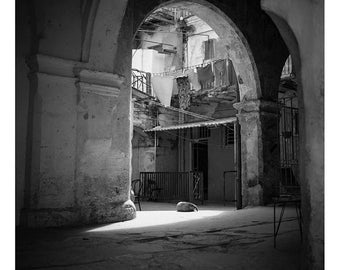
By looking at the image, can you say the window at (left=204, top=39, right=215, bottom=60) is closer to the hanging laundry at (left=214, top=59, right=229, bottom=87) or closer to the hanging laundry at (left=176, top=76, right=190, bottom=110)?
the hanging laundry at (left=176, top=76, right=190, bottom=110)

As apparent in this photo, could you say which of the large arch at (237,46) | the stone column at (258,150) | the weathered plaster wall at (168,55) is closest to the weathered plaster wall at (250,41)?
the large arch at (237,46)

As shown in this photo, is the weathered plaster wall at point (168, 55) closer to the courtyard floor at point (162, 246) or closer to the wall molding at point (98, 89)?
the wall molding at point (98, 89)

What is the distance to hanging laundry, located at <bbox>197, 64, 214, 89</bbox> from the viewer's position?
1670 cm

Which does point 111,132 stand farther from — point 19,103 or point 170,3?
point 170,3

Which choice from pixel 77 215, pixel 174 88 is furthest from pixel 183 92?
pixel 77 215

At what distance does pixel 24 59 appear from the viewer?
Answer: 18.6 ft

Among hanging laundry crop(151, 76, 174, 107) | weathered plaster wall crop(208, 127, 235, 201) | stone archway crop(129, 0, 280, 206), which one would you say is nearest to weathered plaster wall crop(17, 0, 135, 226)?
stone archway crop(129, 0, 280, 206)

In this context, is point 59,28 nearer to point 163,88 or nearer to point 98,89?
point 98,89

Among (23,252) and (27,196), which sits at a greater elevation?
(27,196)

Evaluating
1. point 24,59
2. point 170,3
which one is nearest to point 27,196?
point 24,59

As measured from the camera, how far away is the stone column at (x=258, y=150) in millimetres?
9070

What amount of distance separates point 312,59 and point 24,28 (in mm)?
4440

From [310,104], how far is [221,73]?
13698 mm

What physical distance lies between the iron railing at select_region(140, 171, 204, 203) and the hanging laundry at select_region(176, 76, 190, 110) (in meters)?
3.67
